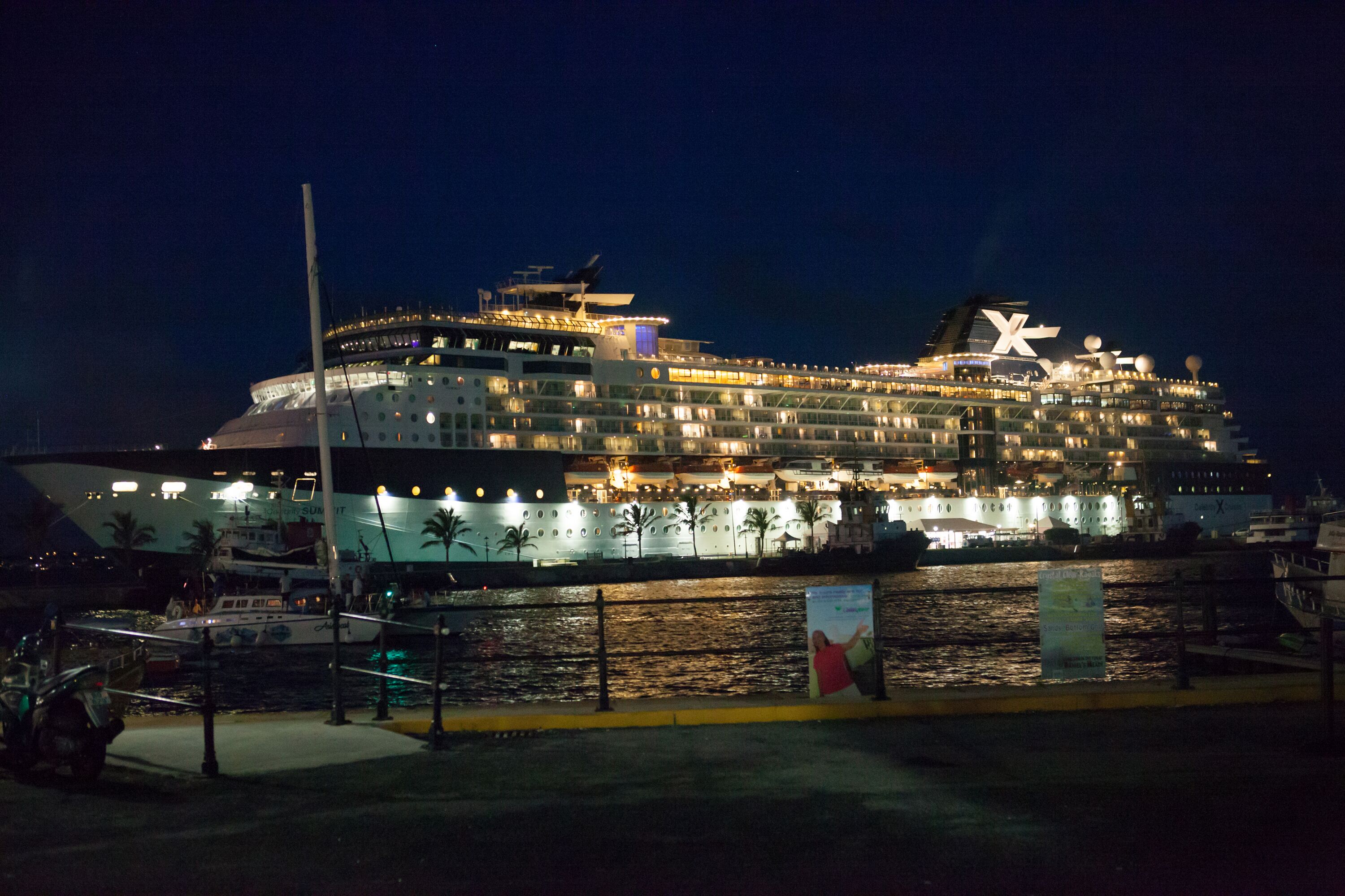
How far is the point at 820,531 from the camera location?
68.3 m

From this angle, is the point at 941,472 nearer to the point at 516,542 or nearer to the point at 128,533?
the point at 516,542

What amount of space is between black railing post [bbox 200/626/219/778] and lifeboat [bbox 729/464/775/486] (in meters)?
60.9

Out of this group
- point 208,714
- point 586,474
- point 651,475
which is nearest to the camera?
point 208,714

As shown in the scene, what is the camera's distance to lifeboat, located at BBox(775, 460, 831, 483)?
7088cm

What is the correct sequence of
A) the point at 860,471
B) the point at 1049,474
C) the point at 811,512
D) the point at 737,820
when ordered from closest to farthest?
the point at 737,820 < the point at 811,512 < the point at 860,471 < the point at 1049,474

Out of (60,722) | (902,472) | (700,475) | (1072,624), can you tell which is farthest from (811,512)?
(60,722)

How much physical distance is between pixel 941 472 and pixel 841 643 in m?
72.6

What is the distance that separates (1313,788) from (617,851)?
4.36 metres

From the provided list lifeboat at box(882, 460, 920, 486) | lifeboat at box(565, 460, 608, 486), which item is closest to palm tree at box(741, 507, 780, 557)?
lifeboat at box(565, 460, 608, 486)

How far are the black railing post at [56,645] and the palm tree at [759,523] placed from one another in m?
57.6

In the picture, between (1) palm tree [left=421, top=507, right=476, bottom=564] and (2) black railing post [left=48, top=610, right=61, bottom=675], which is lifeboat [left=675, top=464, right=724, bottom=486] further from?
(2) black railing post [left=48, top=610, right=61, bottom=675]

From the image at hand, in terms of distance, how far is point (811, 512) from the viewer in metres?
68.5

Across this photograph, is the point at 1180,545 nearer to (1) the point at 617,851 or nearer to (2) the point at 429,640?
(2) the point at 429,640

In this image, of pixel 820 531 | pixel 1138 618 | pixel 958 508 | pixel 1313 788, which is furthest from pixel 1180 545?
pixel 1313 788
